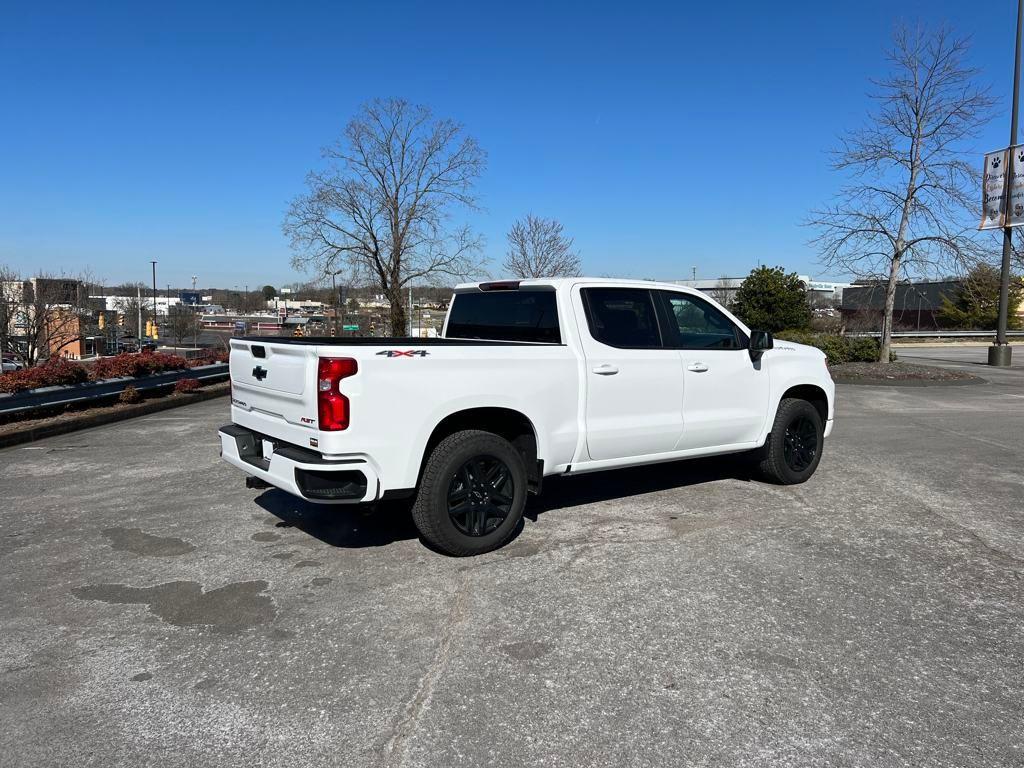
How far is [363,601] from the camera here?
13.4 feet

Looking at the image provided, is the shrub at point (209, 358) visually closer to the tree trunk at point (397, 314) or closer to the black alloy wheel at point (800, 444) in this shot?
the tree trunk at point (397, 314)

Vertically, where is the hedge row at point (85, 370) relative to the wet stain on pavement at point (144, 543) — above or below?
above

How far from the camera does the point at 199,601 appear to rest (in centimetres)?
409

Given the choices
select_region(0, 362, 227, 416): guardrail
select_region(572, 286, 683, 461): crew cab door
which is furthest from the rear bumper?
select_region(0, 362, 227, 416): guardrail

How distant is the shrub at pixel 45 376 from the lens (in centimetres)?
960

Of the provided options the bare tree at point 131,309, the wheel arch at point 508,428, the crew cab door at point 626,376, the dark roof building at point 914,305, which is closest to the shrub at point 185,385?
the wheel arch at point 508,428

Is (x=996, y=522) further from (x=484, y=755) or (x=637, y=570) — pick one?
(x=484, y=755)

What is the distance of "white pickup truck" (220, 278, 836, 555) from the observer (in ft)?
14.1

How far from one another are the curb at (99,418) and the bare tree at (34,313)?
13.9 metres

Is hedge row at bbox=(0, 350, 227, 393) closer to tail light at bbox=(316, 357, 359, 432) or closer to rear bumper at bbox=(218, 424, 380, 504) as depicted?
rear bumper at bbox=(218, 424, 380, 504)

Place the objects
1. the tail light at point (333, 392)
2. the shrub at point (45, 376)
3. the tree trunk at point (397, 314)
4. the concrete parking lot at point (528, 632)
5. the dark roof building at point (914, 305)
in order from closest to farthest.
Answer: the concrete parking lot at point (528, 632)
the tail light at point (333, 392)
the shrub at point (45, 376)
the tree trunk at point (397, 314)
the dark roof building at point (914, 305)

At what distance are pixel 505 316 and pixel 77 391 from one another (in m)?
7.70

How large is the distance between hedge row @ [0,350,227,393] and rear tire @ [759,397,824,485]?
931cm

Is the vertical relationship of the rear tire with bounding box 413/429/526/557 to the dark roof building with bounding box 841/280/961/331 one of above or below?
below
